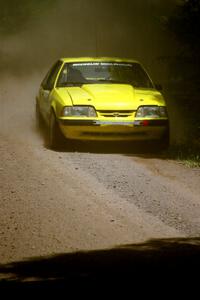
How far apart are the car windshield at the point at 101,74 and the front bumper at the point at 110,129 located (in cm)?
137

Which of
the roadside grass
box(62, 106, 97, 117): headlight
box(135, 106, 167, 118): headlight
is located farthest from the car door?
the roadside grass

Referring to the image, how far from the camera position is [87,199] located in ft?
32.1

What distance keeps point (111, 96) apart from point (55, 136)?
3.67 ft

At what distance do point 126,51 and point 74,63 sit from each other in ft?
62.8

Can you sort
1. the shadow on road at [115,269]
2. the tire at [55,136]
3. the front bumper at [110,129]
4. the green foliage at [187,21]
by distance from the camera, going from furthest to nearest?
the green foliage at [187,21], the tire at [55,136], the front bumper at [110,129], the shadow on road at [115,269]

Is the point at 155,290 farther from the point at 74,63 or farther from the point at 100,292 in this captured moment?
the point at 74,63

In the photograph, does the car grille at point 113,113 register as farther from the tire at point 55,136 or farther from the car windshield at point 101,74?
the car windshield at point 101,74

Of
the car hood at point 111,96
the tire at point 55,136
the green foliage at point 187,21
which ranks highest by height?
the green foliage at point 187,21

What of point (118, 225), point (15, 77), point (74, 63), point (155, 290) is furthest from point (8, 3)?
point (155, 290)

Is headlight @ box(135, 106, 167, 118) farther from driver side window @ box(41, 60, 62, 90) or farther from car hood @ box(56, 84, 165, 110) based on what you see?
driver side window @ box(41, 60, 62, 90)

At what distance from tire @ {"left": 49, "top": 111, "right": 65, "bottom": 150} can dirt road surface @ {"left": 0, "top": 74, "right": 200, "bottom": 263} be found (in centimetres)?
16

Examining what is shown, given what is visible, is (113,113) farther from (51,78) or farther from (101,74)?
(51,78)

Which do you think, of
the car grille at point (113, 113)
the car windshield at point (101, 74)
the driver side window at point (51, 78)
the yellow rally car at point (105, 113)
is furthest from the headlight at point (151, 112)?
the driver side window at point (51, 78)

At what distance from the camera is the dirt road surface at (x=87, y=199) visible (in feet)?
26.2
